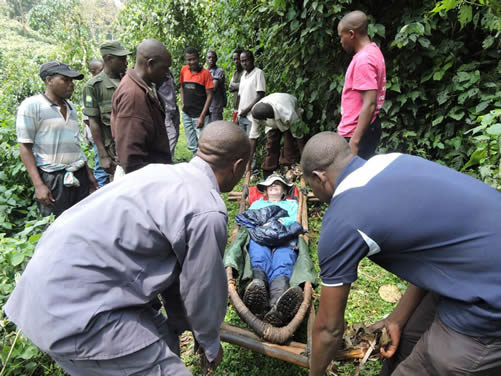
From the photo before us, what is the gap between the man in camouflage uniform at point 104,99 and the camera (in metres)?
3.58

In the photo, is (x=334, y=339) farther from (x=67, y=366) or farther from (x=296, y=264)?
(x=296, y=264)

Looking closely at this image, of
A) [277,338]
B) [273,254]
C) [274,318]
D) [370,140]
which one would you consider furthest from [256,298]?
[370,140]

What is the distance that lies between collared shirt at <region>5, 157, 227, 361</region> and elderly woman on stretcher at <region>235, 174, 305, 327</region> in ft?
4.01

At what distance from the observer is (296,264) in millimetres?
2959

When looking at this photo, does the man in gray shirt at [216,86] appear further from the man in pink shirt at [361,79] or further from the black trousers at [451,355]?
the black trousers at [451,355]

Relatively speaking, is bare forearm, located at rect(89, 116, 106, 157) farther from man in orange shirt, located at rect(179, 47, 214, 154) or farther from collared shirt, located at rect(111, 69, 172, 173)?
man in orange shirt, located at rect(179, 47, 214, 154)

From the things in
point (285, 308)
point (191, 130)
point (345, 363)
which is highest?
point (191, 130)

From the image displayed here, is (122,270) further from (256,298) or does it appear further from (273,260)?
(273,260)

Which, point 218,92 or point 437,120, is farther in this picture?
point 218,92

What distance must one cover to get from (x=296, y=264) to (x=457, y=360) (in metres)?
1.64

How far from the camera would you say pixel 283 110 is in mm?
5176

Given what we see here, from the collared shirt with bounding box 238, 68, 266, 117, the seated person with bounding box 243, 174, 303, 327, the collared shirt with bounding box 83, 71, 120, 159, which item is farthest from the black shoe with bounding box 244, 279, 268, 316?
the collared shirt with bounding box 238, 68, 266, 117

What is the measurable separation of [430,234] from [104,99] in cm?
347

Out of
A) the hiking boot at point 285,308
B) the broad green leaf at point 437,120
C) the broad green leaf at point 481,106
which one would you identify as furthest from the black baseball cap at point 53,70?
the broad green leaf at point 481,106
